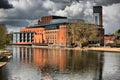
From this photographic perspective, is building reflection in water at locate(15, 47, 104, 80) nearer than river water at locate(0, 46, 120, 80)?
No

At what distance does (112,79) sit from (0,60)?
3321cm

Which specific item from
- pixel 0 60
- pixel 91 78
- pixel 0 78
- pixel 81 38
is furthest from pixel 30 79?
pixel 81 38

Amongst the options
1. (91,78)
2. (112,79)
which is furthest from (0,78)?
(112,79)

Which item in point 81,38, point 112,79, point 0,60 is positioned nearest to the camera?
point 112,79

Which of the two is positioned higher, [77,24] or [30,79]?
[77,24]

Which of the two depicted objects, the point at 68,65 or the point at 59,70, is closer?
the point at 59,70

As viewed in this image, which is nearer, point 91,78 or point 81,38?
point 91,78

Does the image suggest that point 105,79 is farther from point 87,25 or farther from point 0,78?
point 87,25

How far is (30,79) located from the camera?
4531 centimetres

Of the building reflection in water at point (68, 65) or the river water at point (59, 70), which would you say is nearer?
the river water at point (59, 70)

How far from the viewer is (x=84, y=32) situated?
6973 inches

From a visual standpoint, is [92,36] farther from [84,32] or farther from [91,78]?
[91,78]

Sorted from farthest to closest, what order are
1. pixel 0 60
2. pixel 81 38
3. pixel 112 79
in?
pixel 81 38, pixel 0 60, pixel 112 79

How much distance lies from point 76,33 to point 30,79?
13467cm
